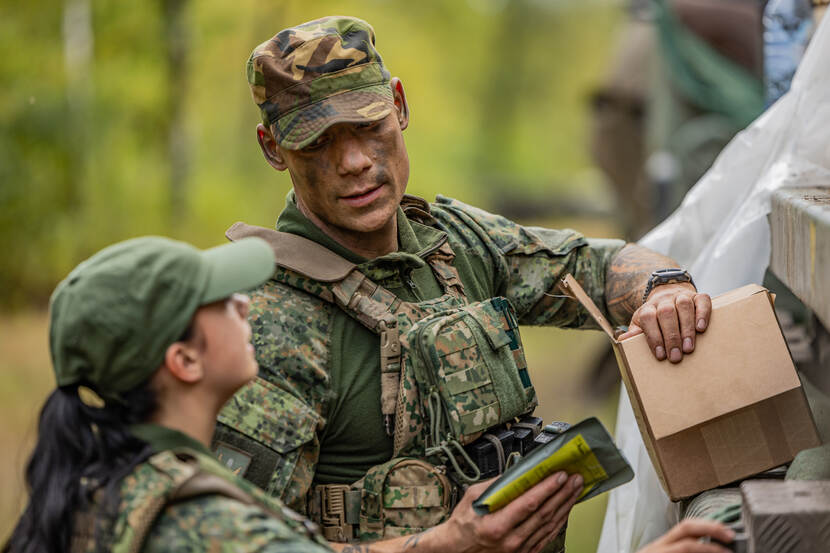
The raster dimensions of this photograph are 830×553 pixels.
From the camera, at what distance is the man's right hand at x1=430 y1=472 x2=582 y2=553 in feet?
7.77

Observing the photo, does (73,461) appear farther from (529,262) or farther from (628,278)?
(628,278)

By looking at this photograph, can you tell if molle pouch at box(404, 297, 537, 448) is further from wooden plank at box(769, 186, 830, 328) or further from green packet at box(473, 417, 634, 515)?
wooden plank at box(769, 186, 830, 328)

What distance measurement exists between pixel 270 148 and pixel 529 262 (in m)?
0.79

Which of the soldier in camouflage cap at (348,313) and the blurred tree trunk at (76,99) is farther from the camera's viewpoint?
the blurred tree trunk at (76,99)

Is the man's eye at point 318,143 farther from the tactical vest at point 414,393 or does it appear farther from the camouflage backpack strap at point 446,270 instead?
the camouflage backpack strap at point 446,270

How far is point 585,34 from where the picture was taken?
23.5 metres

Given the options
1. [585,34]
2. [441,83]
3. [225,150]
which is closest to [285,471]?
[225,150]

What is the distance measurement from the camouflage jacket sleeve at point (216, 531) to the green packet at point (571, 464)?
627 mm

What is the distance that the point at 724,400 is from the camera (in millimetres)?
2438

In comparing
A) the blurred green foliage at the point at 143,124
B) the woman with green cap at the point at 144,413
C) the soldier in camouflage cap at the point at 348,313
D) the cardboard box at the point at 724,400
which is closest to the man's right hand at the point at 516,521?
the soldier in camouflage cap at the point at 348,313

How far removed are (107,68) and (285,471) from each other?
9604mm

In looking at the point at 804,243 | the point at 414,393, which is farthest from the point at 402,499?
the point at 804,243

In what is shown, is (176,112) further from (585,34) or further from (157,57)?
(585,34)

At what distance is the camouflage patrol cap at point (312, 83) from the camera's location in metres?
2.68
